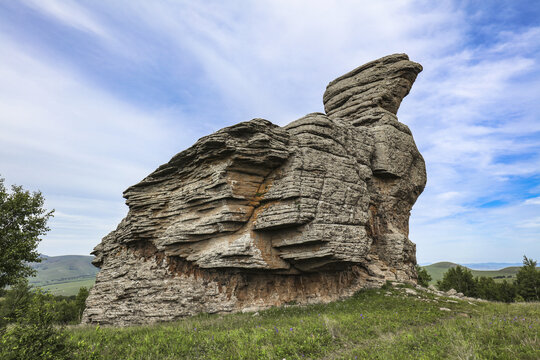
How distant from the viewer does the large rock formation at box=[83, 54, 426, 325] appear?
71.2ft

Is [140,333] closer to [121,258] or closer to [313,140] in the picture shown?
[121,258]

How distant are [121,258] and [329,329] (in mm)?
25495

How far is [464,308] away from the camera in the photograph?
19.5 metres

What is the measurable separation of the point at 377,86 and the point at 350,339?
32.4 metres

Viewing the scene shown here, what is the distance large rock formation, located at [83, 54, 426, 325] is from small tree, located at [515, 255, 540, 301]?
149 feet

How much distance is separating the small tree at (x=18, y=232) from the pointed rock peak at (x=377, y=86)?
124 ft

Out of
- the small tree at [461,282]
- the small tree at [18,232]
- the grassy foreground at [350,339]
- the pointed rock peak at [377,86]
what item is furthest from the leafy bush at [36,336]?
the small tree at [461,282]

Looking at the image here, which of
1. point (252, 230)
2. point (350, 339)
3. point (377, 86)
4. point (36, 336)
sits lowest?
point (350, 339)

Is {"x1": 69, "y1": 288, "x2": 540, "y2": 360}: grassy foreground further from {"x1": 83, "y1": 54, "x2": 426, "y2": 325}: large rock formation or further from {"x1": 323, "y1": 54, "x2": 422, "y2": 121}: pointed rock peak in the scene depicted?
{"x1": 323, "y1": 54, "x2": 422, "y2": 121}: pointed rock peak

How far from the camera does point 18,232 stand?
87.2 ft

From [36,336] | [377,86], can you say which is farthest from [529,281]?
[36,336]

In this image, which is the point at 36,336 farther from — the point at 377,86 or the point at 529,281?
the point at 529,281

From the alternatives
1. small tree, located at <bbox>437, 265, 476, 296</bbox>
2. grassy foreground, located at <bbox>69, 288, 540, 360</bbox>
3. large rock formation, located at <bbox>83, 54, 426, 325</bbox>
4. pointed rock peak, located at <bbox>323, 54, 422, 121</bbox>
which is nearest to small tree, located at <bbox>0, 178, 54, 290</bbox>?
large rock formation, located at <bbox>83, 54, 426, 325</bbox>

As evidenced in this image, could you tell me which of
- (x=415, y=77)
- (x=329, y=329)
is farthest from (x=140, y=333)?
(x=415, y=77)
